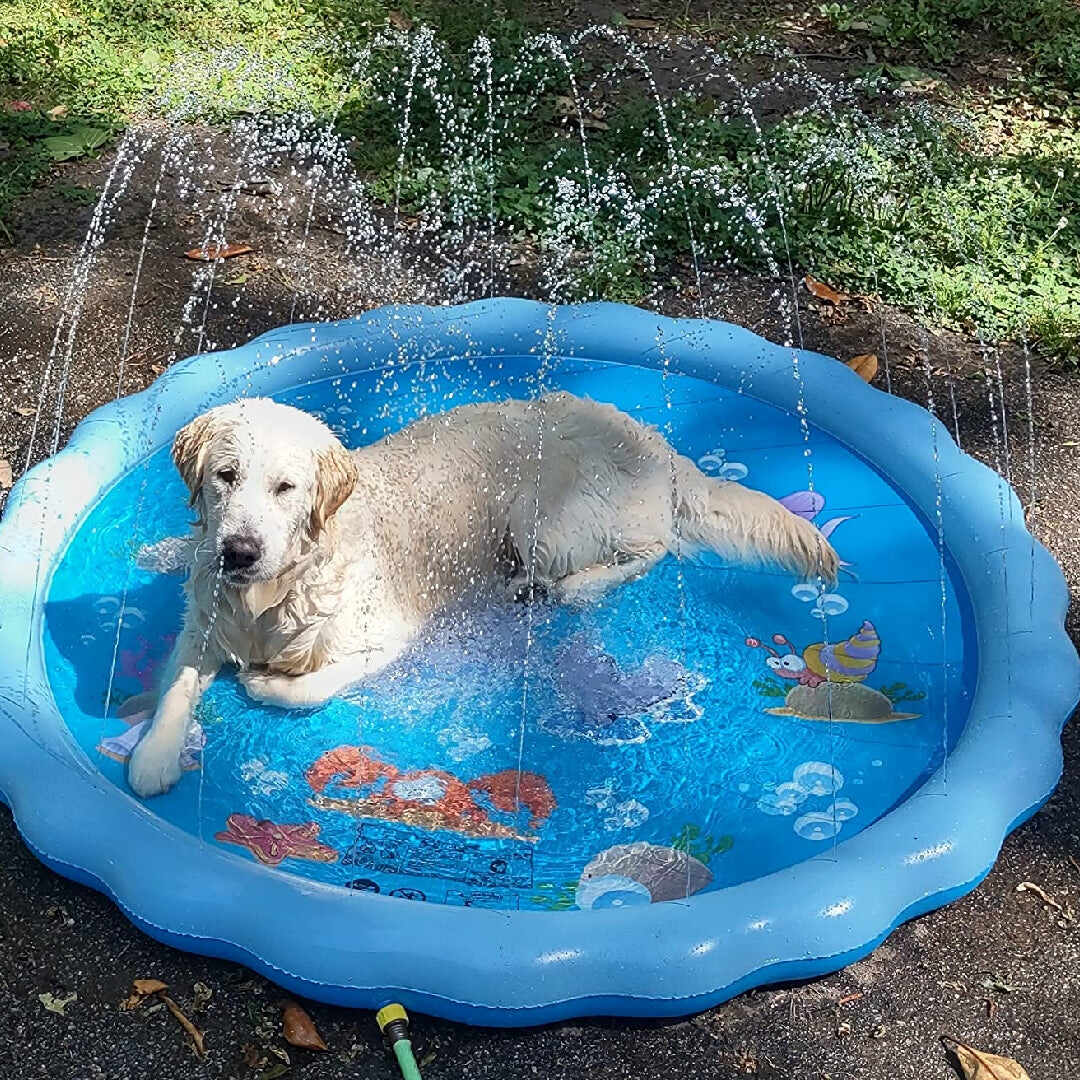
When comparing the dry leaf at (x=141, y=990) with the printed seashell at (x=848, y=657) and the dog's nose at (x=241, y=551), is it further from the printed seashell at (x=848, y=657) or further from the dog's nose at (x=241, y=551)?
the printed seashell at (x=848, y=657)

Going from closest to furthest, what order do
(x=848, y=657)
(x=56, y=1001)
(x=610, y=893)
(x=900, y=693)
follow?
(x=56, y=1001) → (x=610, y=893) → (x=900, y=693) → (x=848, y=657)

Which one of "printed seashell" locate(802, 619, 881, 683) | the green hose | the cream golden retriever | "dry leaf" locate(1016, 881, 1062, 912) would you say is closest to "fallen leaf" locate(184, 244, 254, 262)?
the cream golden retriever

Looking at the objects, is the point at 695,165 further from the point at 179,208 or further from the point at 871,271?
the point at 179,208

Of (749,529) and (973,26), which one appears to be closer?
(749,529)

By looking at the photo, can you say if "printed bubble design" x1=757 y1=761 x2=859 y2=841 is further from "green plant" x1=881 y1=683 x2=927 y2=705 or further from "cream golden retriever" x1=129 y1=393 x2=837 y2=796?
"cream golden retriever" x1=129 y1=393 x2=837 y2=796

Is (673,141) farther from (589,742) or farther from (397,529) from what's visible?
(589,742)

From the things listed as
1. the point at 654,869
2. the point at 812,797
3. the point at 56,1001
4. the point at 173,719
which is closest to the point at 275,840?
the point at 173,719

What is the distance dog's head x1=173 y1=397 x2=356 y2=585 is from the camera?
4.11m

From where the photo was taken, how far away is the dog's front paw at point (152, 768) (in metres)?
4.24

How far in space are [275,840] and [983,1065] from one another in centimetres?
210

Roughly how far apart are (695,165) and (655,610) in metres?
3.65

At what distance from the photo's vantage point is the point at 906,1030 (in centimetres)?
375

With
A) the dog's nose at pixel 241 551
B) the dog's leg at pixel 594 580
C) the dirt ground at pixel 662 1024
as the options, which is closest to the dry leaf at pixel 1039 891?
the dirt ground at pixel 662 1024

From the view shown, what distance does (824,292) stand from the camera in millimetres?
7039
